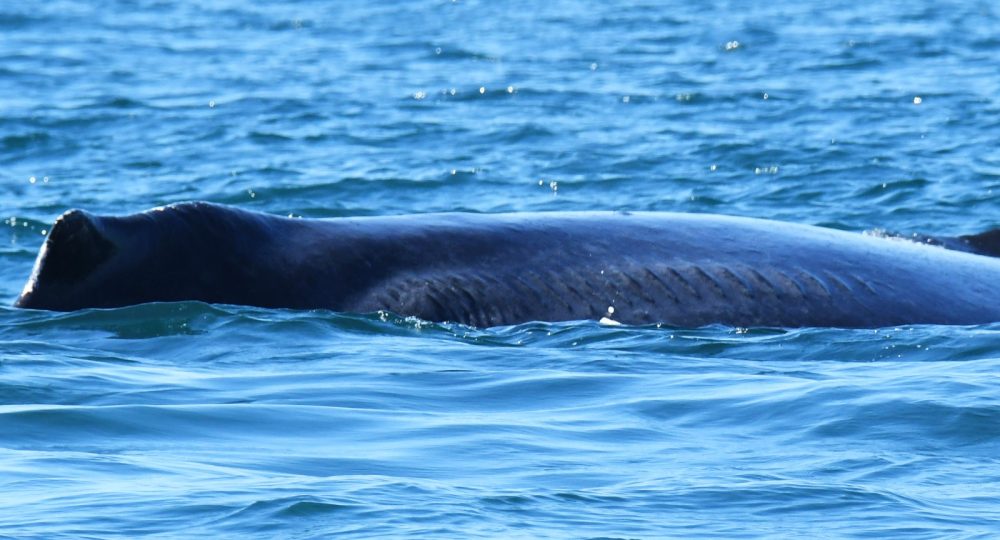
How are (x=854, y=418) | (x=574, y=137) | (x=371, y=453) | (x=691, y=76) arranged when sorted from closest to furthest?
(x=371, y=453), (x=854, y=418), (x=574, y=137), (x=691, y=76)

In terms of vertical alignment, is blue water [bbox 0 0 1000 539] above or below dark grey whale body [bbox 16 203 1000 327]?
below

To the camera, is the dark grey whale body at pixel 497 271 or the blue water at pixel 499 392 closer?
the blue water at pixel 499 392

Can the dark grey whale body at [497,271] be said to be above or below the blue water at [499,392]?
above

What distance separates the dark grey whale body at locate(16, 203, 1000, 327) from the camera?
10031mm

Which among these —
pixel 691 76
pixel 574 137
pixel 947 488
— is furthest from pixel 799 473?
pixel 691 76

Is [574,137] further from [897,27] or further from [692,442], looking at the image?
[692,442]

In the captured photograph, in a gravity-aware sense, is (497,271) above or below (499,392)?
above

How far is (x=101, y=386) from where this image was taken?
9.16 meters

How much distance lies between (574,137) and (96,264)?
40.7 ft

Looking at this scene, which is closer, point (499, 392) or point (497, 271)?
point (499, 392)

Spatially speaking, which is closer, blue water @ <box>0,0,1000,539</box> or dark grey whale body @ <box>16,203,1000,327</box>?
blue water @ <box>0,0,1000,539</box>

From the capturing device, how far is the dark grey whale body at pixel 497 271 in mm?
10031

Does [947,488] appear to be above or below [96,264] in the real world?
below

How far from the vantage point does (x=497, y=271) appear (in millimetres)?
10328
